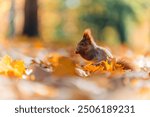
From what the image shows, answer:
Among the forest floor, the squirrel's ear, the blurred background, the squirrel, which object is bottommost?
the forest floor

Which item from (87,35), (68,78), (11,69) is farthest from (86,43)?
(11,69)

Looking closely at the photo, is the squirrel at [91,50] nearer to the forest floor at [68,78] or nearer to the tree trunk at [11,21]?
the forest floor at [68,78]

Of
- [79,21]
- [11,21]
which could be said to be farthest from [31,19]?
[79,21]

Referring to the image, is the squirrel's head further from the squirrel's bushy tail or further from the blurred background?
the squirrel's bushy tail

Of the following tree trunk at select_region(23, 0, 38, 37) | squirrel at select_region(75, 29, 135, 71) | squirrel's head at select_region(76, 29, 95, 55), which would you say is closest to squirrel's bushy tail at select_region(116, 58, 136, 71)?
squirrel at select_region(75, 29, 135, 71)

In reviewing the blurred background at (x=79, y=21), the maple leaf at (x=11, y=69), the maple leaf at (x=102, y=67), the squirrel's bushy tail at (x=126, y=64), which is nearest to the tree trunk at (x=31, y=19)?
the blurred background at (x=79, y=21)

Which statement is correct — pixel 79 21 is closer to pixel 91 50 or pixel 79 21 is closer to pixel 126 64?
pixel 91 50

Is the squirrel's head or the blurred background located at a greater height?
the blurred background

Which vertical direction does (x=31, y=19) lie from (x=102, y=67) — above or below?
above
